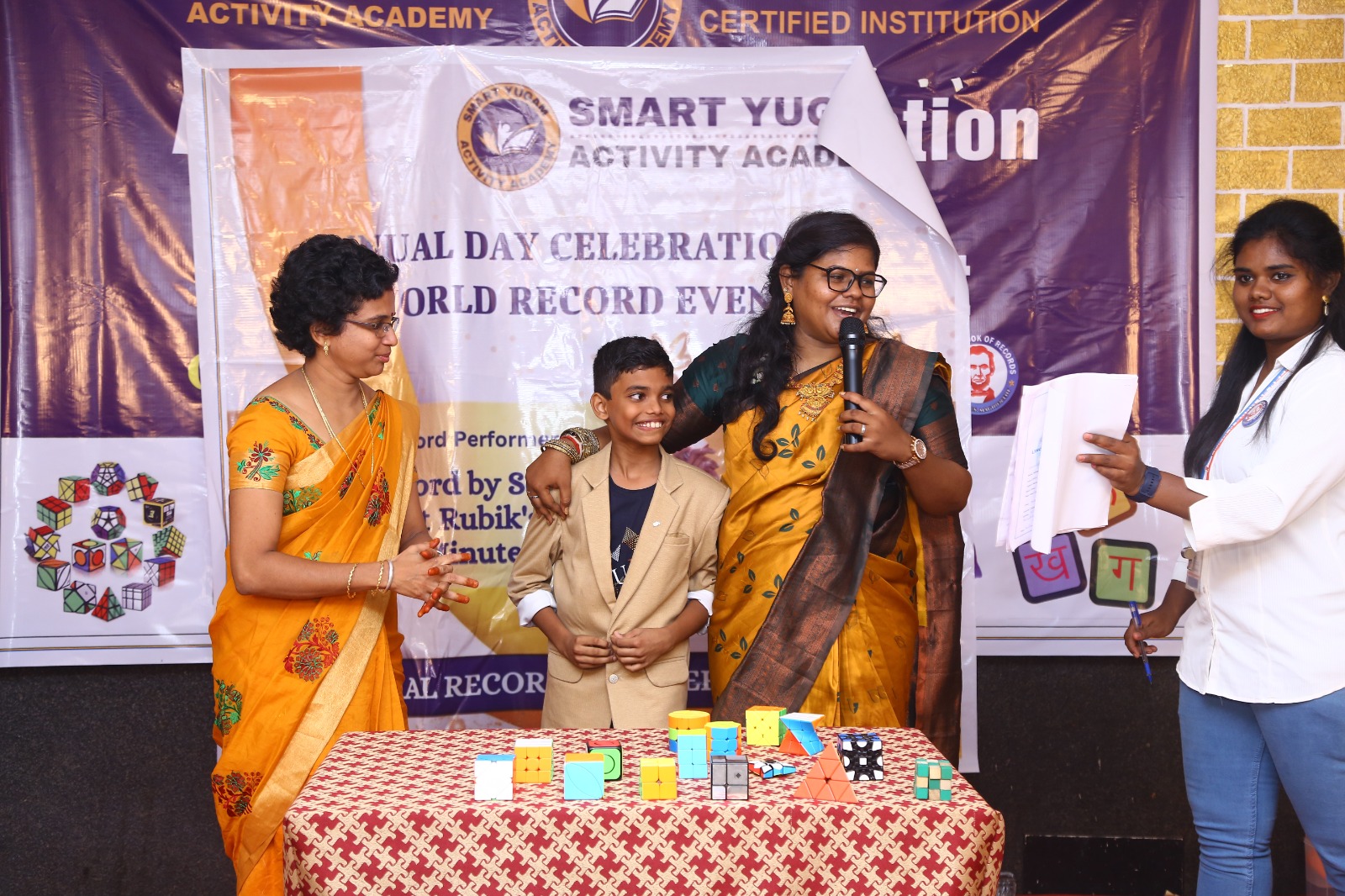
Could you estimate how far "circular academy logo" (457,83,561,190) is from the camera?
3.25 meters

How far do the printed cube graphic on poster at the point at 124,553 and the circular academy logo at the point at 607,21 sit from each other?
1.91 m

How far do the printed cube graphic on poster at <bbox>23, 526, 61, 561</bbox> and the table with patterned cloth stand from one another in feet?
6.70

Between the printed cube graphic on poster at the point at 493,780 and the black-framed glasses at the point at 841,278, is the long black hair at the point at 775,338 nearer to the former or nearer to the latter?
the black-framed glasses at the point at 841,278

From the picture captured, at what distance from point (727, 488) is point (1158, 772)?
6.41 feet

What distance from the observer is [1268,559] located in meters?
2.21

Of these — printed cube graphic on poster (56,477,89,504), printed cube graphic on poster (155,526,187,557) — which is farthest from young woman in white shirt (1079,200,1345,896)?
printed cube graphic on poster (56,477,89,504)

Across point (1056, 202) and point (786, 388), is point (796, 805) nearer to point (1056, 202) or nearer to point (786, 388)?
point (786, 388)

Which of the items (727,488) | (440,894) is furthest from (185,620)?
(440,894)

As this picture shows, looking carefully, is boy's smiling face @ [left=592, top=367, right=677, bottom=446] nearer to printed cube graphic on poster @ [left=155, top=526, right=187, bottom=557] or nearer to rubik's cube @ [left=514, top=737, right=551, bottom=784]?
rubik's cube @ [left=514, top=737, right=551, bottom=784]

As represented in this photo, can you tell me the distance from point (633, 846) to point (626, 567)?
92 cm

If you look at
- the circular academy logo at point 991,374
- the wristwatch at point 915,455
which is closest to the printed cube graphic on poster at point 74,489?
the wristwatch at point 915,455

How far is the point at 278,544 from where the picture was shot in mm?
2426

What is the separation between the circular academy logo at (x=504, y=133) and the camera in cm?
325

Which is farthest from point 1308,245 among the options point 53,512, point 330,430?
point 53,512
